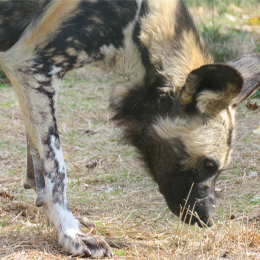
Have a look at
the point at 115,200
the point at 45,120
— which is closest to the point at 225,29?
the point at 115,200

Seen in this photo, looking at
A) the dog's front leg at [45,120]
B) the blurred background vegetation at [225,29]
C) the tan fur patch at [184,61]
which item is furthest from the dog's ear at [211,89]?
the blurred background vegetation at [225,29]

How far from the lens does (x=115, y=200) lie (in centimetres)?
338

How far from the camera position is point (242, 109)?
5676mm

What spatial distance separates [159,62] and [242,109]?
131 inches

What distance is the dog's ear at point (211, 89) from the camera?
2.26 meters

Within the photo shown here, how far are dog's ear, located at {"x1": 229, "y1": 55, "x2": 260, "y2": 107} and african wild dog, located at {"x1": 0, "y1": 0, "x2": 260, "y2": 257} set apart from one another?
0.07 feet

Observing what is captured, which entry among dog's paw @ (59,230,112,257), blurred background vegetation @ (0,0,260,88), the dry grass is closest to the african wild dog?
dog's paw @ (59,230,112,257)

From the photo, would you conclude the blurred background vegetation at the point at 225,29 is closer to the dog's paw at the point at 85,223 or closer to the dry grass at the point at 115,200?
the dry grass at the point at 115,200

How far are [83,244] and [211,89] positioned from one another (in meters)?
1.18

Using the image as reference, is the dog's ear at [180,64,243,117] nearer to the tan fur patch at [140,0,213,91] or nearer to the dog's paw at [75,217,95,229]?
the tan fur patch at [140,0,213,91]

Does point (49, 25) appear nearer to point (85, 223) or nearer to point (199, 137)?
point (199, 137)

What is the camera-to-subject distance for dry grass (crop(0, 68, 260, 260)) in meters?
2.30

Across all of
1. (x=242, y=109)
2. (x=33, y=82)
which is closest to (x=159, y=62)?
(x=33, y=82)

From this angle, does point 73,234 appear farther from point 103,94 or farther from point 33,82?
point 103,94
